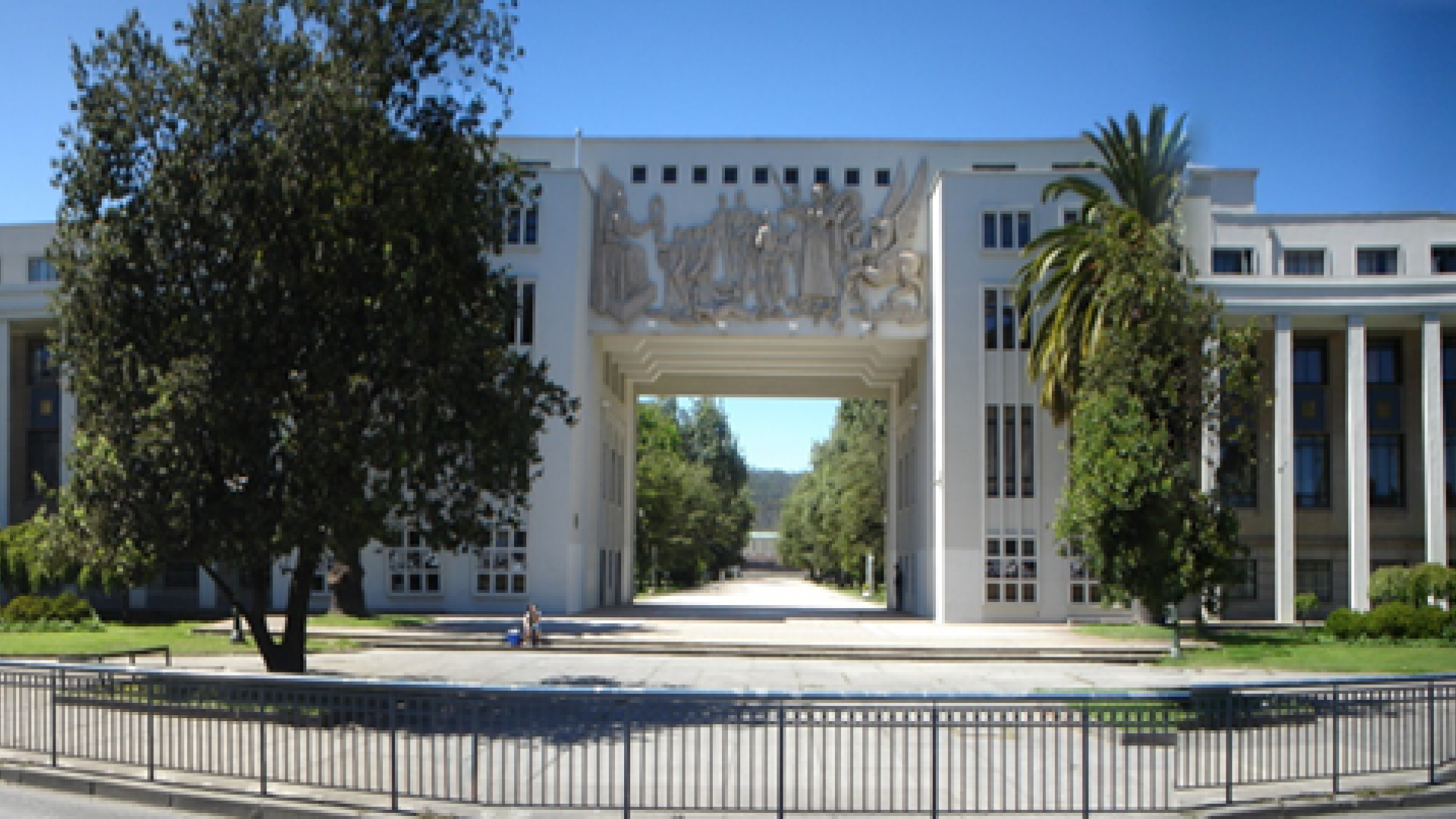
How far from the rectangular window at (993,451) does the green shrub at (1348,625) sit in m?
11.6

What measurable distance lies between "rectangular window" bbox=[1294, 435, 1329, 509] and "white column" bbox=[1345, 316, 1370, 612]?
3.41 m

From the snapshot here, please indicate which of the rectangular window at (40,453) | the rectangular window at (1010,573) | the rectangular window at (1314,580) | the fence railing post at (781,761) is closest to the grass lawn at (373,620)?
the rectangular window at (40,453)

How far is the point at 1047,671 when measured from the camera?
26.3 m

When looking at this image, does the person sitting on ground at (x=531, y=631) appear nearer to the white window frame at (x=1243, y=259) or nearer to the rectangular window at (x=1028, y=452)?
the rectangular window at (x=1028, y=452)

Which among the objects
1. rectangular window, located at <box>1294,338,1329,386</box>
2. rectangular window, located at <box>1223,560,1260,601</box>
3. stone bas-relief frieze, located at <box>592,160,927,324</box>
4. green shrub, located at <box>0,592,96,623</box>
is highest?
stone bas-relief frieze, located at <box>592,160,927,324</box>

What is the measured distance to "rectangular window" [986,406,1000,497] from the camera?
4103cm

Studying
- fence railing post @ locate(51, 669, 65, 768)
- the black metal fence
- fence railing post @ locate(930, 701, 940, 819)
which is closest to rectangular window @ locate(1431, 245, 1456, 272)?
the black metal fence

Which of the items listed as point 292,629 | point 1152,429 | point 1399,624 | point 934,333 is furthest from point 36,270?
point 1399,624

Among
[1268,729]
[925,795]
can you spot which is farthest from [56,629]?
[1268,729]

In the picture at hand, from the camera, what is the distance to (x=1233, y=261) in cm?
4431

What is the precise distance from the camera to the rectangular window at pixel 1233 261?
44.1 meters

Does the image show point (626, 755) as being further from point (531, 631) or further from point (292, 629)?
point (531, 631)

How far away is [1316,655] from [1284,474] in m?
15.0

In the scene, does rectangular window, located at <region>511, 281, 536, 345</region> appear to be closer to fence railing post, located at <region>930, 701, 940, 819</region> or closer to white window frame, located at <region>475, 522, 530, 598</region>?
white window frame, located at <region>475, 522, 530, 598</region>
